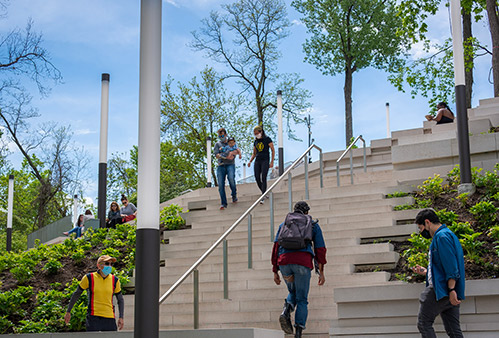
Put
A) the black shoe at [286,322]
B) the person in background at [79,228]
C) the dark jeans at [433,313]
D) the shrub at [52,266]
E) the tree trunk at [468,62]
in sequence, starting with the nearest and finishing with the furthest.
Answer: the dark jeans at [433,313]
the black shoe at [286,322]
the shrub at [52,266]
the tree trunk at [468,62]
the person in background at [79,228]

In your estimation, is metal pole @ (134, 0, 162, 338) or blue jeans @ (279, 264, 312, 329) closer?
metal pole @ (134, 0, 162, 338)

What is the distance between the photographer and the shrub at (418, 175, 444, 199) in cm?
1153

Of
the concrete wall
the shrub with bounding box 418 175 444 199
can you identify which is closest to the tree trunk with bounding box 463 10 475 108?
the shrub with bounding box 418 175 444 199

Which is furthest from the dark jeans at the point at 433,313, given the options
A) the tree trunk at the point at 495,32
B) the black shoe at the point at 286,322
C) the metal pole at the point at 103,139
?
the tree trunk at the point at 495,32

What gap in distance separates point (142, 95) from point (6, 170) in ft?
141

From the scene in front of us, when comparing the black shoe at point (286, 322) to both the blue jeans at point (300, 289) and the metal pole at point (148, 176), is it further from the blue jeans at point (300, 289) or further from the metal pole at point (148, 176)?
the metal pole at point (148, 176)

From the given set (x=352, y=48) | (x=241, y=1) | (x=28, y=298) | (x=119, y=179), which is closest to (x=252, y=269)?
(x=28, y=298)

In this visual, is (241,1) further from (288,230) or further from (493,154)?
(288,230)

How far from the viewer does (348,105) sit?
107 feet

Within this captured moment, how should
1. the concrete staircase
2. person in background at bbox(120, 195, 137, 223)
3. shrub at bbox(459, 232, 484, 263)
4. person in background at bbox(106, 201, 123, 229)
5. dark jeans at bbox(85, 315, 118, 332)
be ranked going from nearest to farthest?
dark jeans at bbox(85, 315, 118, 332) < shrub at bbox(459, 232, 484, 263) < the concrete staircase < person in background at bbox(106, 201, 123, 229) < person in background at bbox(120, 195, 137, 223)

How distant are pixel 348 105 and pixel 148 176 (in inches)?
1114

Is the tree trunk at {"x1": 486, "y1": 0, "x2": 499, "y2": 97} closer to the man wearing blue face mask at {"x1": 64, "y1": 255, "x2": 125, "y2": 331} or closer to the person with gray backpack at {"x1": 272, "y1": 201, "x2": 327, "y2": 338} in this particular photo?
the person with gray backpack at {"x1": 272, "y1": 201, "x2": 327, "y2": 338}

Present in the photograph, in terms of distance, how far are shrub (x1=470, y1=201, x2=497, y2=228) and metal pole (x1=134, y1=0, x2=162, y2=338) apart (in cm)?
627

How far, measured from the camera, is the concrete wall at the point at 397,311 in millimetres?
7547
